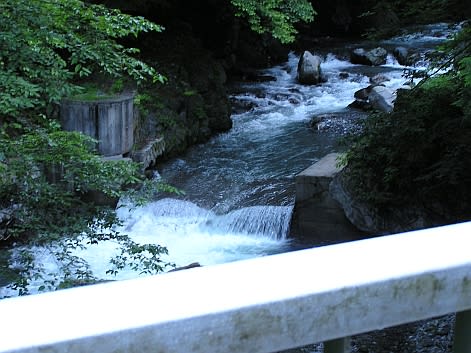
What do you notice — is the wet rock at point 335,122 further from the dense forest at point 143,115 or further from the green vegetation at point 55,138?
the green vegetation at point 55,138

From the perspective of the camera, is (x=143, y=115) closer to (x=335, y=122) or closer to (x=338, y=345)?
(x=335, y=122)

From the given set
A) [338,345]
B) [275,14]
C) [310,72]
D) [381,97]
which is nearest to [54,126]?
[338,345]

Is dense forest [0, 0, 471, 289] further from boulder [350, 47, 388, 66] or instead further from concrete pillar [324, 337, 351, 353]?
boulder [350, 47, 388, 66]

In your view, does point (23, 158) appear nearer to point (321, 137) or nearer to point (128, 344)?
point (128, 344)

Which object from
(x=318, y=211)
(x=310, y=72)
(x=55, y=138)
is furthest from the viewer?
(x=310, y=72)

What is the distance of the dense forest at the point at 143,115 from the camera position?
4703mm

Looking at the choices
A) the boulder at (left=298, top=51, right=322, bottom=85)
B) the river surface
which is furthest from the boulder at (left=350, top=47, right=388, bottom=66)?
the boulder at (left=298, top=51, right=322, bottom=85)

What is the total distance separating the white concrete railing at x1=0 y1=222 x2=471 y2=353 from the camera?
2.59 ft

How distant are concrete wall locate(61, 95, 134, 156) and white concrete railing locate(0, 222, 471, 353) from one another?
9513mm

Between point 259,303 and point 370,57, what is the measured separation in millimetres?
18902

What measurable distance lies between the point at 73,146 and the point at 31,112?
2.76 metres

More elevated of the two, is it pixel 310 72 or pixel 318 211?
pixel 310 72

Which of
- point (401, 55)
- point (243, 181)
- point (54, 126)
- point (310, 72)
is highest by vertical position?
point (54, 126)

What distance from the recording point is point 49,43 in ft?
15.4
